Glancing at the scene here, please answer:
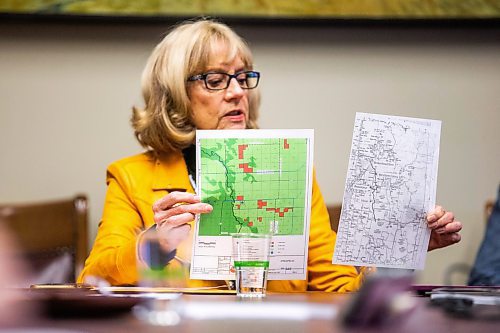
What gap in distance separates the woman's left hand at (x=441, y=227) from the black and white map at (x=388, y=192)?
0.02 meters

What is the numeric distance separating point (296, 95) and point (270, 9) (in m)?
0.34

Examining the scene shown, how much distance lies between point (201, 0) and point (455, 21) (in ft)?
3.11

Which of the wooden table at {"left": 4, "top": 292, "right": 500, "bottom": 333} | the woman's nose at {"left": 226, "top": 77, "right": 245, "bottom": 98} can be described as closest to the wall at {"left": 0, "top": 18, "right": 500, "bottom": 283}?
the woman's nose at {"left": 226, "top": 77, "right": 245, "bottom": 98}

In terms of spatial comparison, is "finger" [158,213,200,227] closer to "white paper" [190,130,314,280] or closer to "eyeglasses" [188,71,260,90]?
"white paper" [190,130,314,280]

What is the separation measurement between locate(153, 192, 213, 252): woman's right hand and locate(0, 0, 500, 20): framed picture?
1232 mm

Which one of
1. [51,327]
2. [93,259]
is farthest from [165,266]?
[51,327]

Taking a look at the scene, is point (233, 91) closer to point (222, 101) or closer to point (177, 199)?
point (222, 101)

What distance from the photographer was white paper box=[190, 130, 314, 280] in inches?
69.1

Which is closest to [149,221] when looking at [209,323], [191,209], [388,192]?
[191,209]

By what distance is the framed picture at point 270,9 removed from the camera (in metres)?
2.82

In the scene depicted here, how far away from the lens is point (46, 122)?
2891mm

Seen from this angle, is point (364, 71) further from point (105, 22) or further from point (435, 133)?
point (435, 133)

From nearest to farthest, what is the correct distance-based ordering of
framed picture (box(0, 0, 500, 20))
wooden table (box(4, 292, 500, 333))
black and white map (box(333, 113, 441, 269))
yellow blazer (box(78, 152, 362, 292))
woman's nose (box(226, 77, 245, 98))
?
wooden table (box(4, 292, 500, 333))
black and white map (box(333, 113, 441, 269))
yellow blazer (box(78, 152, 362, 292))
woman's nose (box(226, 77, 245, 98))
framed picture (box(0, 0, 500, 20))

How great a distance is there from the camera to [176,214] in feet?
5.71
